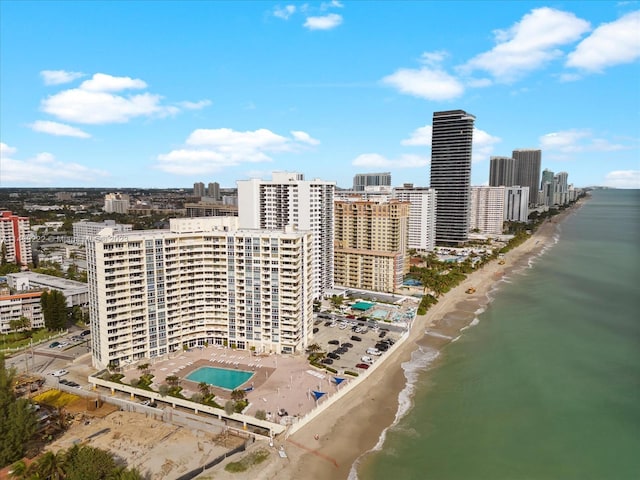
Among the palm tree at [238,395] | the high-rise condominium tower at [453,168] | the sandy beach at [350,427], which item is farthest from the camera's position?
the high-rise condominium tower at [453,168]

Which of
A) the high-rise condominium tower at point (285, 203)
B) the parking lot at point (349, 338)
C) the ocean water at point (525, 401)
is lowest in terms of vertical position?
the ocean water at point (525, 401)

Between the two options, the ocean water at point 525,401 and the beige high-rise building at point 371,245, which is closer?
the ocean water at point 525,401

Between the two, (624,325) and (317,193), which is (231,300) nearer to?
(317,193)

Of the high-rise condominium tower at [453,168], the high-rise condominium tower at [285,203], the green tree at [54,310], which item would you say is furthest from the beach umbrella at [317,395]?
the high-rise condominium tower at [453,168]

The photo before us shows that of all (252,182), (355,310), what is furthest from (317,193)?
(355,310)

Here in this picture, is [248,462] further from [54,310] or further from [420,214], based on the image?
[420,214]

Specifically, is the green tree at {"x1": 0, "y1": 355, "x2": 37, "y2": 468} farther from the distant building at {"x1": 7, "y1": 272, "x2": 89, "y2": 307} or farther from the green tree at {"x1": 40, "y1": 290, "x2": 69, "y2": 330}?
the distant building at {"x1": 7, "y1": 272, "x2": 89, "y2": 307}

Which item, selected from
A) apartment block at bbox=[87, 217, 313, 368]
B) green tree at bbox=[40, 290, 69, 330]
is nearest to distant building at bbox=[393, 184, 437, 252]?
apartment block at bbox=[87, 217, 313, 368]

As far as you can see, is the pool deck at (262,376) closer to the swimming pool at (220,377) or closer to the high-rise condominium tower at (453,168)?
the swimming pool at (220,377)
